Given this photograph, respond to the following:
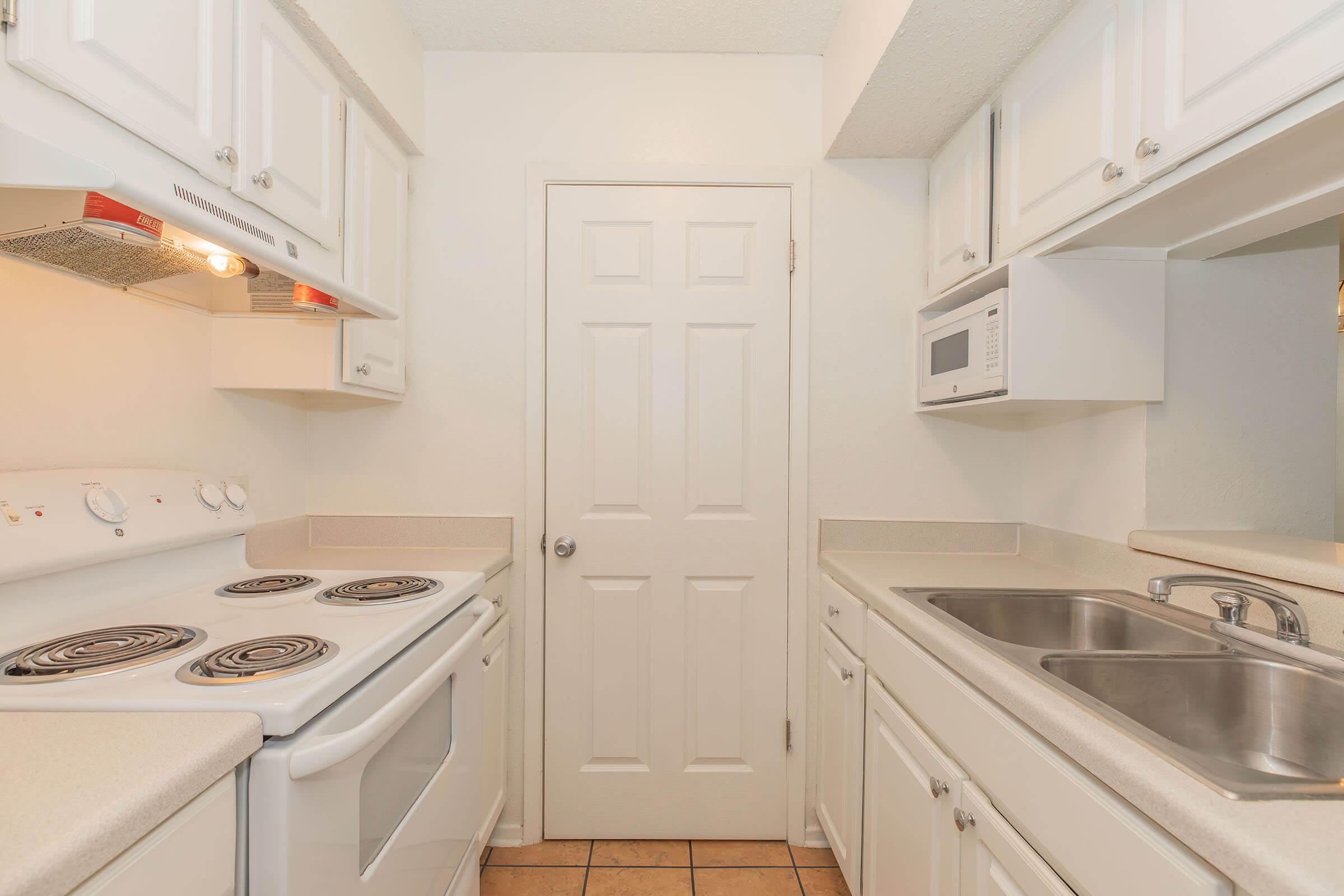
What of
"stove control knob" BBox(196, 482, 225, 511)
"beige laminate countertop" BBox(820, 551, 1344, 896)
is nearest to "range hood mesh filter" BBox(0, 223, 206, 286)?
→ "stove control knob" BBox(196, 482, 225, 511)

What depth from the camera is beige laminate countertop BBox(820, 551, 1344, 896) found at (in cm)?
54

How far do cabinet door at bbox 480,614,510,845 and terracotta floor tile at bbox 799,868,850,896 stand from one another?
0.92 metres

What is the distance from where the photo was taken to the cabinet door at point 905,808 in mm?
1129

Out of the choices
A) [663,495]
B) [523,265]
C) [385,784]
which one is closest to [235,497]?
[385,784]

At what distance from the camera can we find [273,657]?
3.16 feet

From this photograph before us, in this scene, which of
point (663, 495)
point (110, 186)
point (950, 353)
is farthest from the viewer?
point (663, 495)

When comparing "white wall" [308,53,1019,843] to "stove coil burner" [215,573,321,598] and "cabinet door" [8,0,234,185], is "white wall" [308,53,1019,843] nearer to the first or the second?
"stove coil burner" [215,573,321,598]

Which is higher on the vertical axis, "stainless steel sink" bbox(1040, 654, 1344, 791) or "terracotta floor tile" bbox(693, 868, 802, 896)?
"stainless steel sink" bbox(1040, 654, 1344, 791)

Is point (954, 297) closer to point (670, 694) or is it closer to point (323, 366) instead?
point (670, 694)

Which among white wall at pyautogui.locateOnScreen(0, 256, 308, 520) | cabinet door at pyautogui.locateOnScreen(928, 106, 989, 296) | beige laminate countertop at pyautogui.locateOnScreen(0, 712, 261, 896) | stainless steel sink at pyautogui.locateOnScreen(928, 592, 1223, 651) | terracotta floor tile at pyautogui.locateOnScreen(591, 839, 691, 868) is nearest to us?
beige laminate countertop at pyautogui.locateOnScreen(0, 712, 261, 896)

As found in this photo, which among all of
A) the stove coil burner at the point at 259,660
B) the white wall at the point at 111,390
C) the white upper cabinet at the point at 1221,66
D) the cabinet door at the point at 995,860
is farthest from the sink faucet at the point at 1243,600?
the white wall at the point at 111,390

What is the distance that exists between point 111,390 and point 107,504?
298 mm

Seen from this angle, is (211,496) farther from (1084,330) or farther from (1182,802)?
(1084,330)

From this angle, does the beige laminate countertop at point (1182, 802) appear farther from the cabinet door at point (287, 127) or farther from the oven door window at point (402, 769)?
the cabinet door at point (287, 127)
